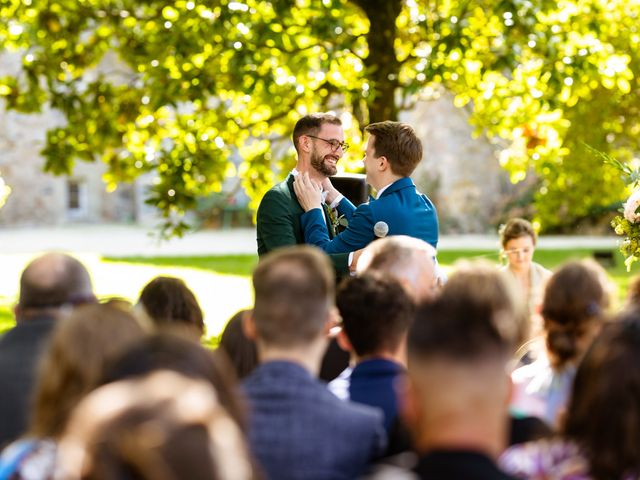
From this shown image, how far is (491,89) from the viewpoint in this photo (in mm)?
11359

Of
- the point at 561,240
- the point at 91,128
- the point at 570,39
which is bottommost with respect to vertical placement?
the point at 561,240

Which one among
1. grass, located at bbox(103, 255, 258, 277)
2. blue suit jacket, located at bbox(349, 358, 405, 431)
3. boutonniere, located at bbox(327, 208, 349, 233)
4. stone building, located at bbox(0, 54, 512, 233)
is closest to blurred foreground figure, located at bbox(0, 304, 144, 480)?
blue suit jacket, located at bbox(349, 358, 405, 431)

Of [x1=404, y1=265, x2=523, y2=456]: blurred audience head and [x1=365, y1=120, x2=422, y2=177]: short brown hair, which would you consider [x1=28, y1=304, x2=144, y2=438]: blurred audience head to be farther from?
[x1=365, y1=120, x2=422, y2=177]: short brown hair

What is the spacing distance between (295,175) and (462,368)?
3.86m

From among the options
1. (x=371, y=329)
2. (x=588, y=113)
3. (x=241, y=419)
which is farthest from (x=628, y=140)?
(x=241, y=419)

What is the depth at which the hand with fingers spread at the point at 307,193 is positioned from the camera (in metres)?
6.25

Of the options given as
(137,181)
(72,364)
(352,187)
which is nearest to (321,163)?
(352,187)

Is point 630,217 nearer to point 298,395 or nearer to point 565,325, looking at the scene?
point 565,325

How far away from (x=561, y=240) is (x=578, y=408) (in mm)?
25073

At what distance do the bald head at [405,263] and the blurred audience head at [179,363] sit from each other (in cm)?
198

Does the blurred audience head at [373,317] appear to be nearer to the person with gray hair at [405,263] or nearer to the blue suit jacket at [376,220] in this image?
the person with gray hair at [405,263]

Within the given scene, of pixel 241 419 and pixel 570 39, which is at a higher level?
pixel 570 39

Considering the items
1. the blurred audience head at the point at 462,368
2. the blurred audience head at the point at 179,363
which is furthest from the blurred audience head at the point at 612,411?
the blurred audience head at the point at 179,363

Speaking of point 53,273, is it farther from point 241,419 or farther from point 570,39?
point 570,39
